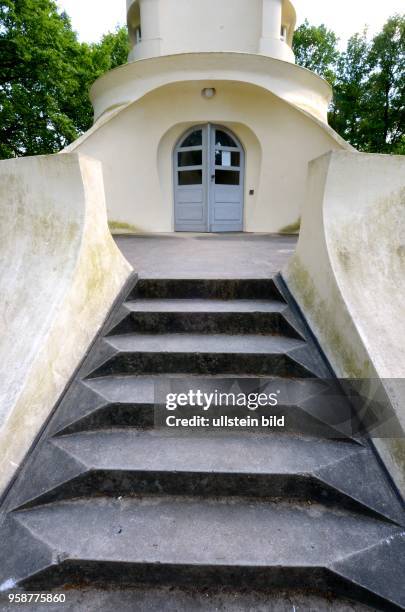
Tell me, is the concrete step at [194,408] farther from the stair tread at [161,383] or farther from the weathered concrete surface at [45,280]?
the weathered concrete surface at [45,280]

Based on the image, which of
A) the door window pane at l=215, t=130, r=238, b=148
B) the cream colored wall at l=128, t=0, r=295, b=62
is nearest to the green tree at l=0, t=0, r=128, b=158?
the cream colored wall at l=128, t=0, r=295, b=62

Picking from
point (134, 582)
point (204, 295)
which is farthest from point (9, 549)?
point (204, 295)

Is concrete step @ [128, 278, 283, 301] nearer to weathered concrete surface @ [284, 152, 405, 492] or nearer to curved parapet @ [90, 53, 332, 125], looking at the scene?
weathered concrete surface @ [284, 152, 405, 492]

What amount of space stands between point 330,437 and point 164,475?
1.08 m

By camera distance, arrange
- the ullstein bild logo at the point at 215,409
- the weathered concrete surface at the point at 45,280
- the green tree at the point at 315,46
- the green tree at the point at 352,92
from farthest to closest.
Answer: the green tree at the point at 315,46, the green tree at the point at 352,92, the ullstein bild logo at the point at 215,409, the weathered concrete surface at the point at 45,280

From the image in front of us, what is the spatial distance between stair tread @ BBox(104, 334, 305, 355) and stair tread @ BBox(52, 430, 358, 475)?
0.61 meters

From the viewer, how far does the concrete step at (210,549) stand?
1.54 m

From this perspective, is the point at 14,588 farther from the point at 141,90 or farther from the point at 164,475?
the point at 141,90

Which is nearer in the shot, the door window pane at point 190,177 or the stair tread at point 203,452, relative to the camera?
the stair tread at point 203,452

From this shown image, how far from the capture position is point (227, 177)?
27.1ft

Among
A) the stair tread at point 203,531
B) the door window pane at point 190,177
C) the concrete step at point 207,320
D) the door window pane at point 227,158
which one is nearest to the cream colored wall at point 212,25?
the door window pane at point 227,158

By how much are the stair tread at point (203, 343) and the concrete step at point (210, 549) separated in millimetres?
1032

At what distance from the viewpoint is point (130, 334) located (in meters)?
2.78

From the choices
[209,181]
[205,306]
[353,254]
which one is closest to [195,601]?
[205,306]
